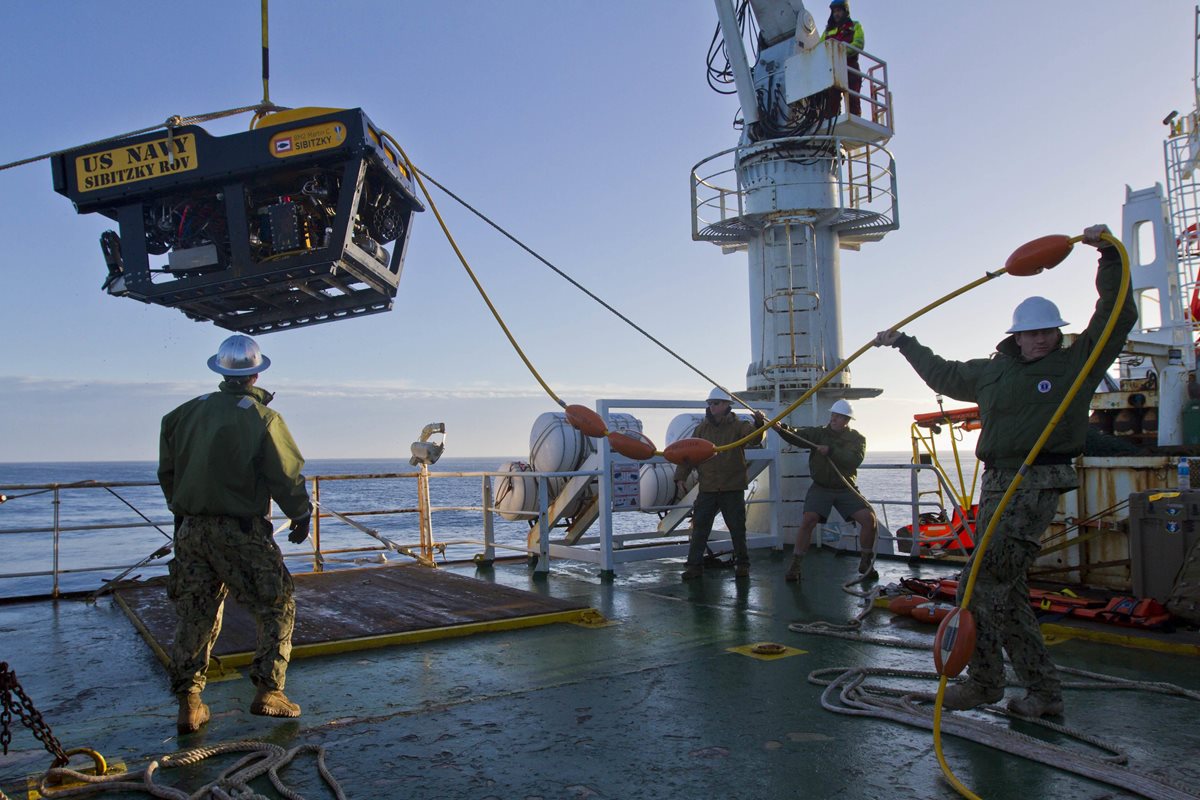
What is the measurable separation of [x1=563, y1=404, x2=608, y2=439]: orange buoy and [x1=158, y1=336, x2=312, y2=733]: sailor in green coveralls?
58.6 inches

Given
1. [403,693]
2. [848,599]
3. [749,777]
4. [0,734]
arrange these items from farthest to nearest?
1. [848,599]
2. [403,693]
3. [0,734]
4. [749,777]

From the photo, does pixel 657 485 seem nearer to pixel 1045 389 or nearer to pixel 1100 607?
pixel 1100 607

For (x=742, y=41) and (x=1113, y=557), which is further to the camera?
(x=742, y=41)

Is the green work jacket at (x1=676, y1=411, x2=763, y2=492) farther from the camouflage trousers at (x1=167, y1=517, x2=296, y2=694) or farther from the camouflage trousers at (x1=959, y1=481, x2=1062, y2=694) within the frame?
the camouflage trousers at (x1=167, y1=517, x2=296, y2=694)

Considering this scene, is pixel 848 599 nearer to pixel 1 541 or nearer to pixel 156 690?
pixel 156 690

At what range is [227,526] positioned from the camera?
391 centimetres

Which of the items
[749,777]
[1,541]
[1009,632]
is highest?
[1009,632]

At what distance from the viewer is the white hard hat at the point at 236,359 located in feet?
13.5

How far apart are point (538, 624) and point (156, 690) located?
7.87 feet

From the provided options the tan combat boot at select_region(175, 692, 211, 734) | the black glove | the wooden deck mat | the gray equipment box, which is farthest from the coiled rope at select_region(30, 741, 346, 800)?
the gray equipment box

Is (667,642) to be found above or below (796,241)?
below

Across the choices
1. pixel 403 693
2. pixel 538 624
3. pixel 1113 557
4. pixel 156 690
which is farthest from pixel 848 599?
pixel 156 690

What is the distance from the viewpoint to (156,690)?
14.8ft

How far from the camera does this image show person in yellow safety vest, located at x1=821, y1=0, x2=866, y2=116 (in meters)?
11.1
